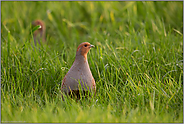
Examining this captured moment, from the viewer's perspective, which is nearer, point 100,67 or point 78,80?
point 78,80

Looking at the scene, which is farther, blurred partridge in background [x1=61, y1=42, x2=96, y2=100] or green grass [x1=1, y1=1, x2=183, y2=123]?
blurred partridge in background [x1=61, y1=42, x2=96, y2=100]

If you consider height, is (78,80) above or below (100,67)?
below

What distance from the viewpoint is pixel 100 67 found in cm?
370

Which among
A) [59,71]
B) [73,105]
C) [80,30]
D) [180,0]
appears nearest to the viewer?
[73,105]

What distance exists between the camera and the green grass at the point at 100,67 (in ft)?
8.46

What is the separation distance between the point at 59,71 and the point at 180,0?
12.2ft

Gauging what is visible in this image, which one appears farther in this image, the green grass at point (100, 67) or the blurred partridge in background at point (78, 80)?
the blurred partridge in background at point (78, 80)

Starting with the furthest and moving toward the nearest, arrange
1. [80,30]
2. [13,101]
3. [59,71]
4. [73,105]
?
[80,30] < [59,71] < [13,101] < [73,105]

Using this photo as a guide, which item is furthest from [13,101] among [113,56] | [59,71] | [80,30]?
[80,30]

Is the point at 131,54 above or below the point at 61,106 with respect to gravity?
above

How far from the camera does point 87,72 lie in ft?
9.73

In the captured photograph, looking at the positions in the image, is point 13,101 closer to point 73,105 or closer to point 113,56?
point 73,105

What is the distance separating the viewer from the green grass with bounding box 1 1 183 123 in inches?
102

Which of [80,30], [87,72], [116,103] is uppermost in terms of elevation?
[80,30]
